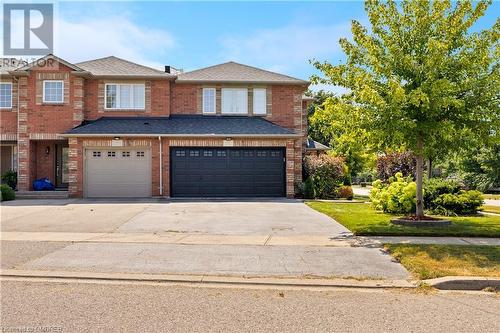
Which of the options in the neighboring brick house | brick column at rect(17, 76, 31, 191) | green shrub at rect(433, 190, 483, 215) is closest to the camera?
green shrub at rect(433, 190, 483, 215)

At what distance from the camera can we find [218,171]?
864 inches

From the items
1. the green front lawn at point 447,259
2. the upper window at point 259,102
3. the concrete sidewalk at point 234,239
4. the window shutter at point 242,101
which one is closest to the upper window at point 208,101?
the window shutter at point 242,101

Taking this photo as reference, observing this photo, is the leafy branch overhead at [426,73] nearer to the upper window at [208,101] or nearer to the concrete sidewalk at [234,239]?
the concrete sidewalk at [234,239]

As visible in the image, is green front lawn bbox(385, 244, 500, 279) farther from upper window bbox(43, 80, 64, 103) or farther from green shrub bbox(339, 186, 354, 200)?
upper window bbox(43, 80, 64, 103)

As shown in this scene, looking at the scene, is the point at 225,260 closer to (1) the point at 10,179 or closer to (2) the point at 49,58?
(2) the point at 49,58

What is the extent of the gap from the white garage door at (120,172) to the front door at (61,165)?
3106 millimetres

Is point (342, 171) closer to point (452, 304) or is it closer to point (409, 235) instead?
point (409, 235)

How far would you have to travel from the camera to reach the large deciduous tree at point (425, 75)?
11.0m

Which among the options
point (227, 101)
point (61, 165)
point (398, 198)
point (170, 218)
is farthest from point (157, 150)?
point (398, 198)

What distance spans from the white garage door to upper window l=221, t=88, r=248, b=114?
16.8ft

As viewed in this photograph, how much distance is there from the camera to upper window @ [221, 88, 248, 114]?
79.0ft

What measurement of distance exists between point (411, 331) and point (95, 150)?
19494 millimetres

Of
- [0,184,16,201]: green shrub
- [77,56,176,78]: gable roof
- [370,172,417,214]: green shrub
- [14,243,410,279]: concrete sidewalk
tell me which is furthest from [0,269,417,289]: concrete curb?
[77,56,176,78]: gable roof

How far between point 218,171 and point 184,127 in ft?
9.24
